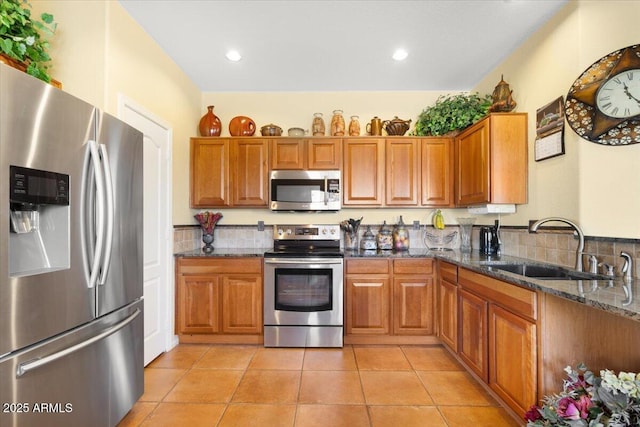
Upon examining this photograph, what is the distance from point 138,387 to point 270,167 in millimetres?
2254

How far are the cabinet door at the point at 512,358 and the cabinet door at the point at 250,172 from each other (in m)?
2.41

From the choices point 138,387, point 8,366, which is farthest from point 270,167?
point 8,366

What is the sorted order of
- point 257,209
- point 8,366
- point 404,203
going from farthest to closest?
1. point 257,209
2. point 404,203
3. point 8,366

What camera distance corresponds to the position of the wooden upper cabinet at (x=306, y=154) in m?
3.38

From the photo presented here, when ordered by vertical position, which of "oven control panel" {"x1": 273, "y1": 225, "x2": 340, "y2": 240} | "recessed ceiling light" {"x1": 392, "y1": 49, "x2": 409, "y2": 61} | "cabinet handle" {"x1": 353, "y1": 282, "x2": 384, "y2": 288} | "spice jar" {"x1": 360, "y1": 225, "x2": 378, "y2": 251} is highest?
"recessed ceiling light" {"x1": 392, "y1": 49, "x2": 409, "y2": 61}

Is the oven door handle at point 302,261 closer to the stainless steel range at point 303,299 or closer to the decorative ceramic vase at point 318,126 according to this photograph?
the stainless steel range at point 303,299

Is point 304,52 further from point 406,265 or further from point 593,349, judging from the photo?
point 593,349

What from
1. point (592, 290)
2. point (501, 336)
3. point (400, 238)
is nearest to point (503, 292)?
point (501, 336)

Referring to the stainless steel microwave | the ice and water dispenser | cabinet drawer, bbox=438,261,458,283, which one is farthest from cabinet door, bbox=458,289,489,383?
the ice and water dispenser

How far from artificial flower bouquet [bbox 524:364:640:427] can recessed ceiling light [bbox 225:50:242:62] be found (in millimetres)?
3196

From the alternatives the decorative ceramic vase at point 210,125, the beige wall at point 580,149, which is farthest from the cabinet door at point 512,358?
the decorative ceramic vase at point 210,125

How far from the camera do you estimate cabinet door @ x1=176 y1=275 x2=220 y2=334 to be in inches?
118

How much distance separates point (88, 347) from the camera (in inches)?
56.8

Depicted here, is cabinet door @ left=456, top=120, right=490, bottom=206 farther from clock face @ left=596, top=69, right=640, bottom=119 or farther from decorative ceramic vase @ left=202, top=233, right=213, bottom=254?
decorative ceramic vase @ left=202, top=233, right=213, bottom=254
